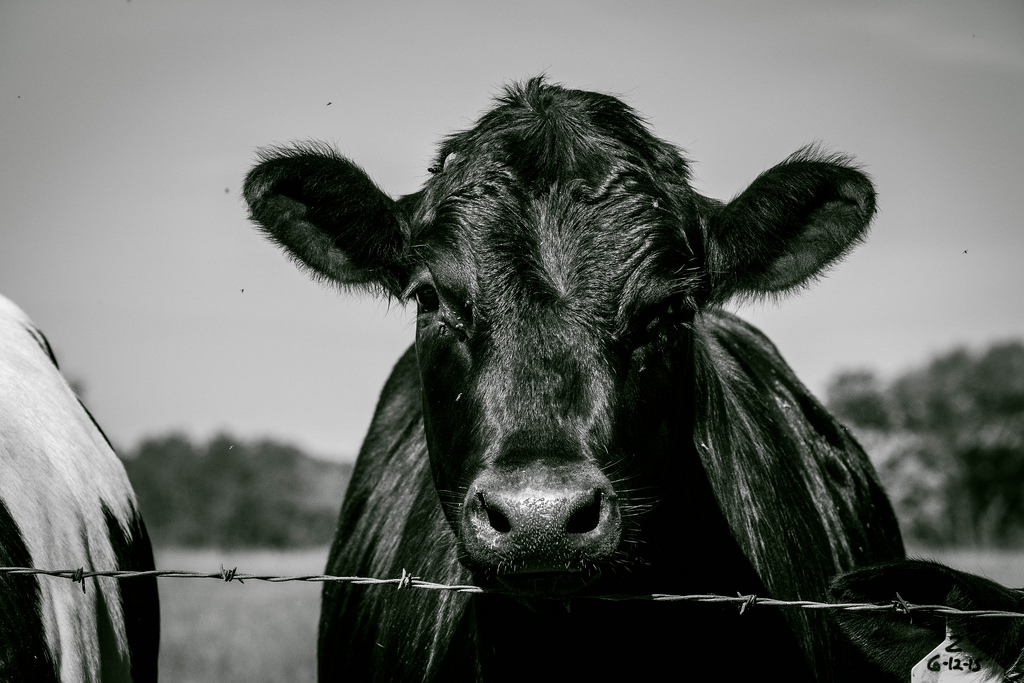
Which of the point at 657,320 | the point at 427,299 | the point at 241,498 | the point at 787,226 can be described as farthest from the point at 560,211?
the point at 241,498

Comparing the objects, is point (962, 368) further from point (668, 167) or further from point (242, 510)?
point (668, 167)

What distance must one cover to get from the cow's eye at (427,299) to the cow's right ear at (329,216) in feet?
0.95

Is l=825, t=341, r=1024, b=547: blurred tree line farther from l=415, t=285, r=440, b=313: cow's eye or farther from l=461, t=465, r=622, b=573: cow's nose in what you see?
l=461, t=465, r=622, b=573: cow's nose

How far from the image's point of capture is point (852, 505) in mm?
5223

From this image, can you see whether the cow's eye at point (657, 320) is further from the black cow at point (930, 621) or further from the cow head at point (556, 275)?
the black cow at point (930, 621)

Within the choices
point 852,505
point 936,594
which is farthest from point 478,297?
point 852,505

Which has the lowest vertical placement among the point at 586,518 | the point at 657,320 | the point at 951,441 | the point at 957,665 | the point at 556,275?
the point at 957,665

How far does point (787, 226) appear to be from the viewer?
3885 millimetres

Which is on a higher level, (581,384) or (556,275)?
(556,275)

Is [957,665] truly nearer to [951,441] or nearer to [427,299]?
[427,299]

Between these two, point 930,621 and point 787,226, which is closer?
point 930,621

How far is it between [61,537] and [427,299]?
1.57 m

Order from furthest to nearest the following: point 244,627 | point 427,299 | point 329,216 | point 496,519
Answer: point 244,627
point 329,216
point 427,299
point 496,519

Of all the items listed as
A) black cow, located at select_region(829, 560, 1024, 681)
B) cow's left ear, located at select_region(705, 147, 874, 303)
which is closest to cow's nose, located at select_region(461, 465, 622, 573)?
black cow, located at select_region(829, 560, 1024, 681)
